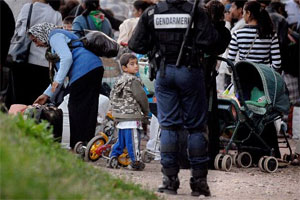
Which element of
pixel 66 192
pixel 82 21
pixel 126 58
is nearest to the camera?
pixel 66 192

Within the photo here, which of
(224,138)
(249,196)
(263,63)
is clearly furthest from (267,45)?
(249,196)

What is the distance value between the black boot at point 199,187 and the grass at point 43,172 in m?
1.00

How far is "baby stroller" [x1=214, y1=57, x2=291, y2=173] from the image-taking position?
35.8 ft

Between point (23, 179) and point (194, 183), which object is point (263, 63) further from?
point (23, 179)

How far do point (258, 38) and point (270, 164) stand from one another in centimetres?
182

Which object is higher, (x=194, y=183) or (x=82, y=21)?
(x=82, y=21)

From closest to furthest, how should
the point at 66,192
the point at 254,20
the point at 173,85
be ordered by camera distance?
the point at 66,192
the point at 173,85
the point at 254,20

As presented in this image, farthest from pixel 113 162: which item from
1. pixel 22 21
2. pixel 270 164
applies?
pixel 22 21

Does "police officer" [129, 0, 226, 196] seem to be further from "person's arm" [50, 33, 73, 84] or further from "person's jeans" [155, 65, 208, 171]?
"person's arm" [50, 33, 73, 84]

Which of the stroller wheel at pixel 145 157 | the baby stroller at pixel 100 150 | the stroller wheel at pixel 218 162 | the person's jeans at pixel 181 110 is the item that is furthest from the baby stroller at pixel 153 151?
the person's jeans at pixel 181 110

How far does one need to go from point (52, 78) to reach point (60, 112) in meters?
0.41

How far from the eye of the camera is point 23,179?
493cm

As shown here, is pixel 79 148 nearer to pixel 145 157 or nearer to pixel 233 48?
pixel 145 157

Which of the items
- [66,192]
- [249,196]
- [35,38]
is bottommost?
[249,196]
